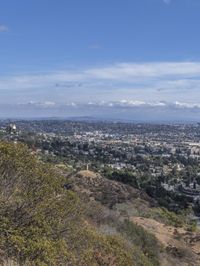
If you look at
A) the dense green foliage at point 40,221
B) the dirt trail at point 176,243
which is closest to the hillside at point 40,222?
the dense green foliage at point 40,221

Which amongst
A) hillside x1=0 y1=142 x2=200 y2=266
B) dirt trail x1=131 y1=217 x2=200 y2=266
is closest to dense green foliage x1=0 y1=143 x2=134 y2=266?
hillside x1=0 y1=142 x2=200 y2=266

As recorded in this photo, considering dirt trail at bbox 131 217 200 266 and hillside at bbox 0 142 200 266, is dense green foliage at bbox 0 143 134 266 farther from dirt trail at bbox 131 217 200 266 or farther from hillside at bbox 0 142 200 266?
dirt trail at bbox 131 217 200 266

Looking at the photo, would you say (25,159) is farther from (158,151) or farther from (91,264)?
(158,151)

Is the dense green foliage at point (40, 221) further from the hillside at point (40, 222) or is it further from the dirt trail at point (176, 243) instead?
the dirt trail at point (176, 243)

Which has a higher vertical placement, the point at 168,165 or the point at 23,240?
the point at 23,240

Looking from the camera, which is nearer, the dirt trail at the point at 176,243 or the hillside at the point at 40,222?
the hillside at the point at 40,222

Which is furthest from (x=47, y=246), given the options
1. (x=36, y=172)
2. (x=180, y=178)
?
(x=180, y=178)

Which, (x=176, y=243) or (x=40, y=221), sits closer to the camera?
(x=40, y=221)

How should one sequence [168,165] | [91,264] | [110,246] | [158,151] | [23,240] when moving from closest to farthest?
[23,240], [91,264], [110,246], [168,165], [158,151]

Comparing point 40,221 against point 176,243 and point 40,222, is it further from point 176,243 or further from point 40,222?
point 176,243

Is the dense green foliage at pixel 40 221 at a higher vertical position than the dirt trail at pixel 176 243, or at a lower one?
higher

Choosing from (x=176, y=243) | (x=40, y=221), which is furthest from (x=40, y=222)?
(x=176, y=243)
